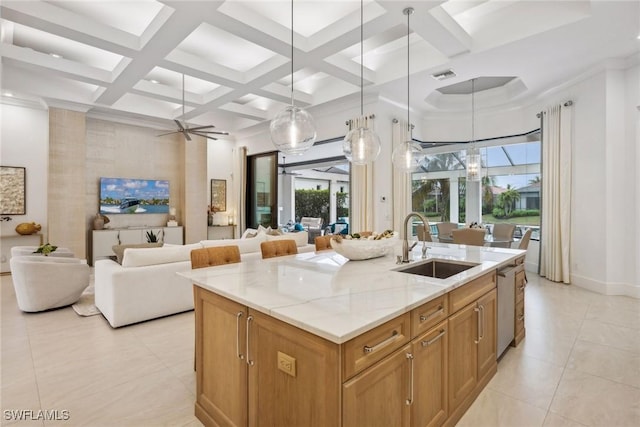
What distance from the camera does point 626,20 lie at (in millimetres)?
3631

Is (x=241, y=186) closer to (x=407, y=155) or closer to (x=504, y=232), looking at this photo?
(x=407, y=155)

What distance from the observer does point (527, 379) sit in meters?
2.56

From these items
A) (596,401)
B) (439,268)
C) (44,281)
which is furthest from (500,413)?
(44,281)

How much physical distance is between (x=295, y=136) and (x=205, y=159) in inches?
244

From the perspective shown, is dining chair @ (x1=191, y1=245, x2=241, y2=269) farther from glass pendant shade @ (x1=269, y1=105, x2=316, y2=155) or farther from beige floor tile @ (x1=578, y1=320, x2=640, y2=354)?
beige floor tile @ (x1=578, y1=320, x2=640, y2=354)

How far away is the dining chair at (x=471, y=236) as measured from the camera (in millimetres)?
5145

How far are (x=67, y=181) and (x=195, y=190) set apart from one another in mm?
2615

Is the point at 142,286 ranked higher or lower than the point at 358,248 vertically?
lower

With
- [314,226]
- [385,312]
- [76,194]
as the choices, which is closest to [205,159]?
[76,194]

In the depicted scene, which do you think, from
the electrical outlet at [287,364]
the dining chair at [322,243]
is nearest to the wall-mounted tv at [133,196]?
the dining chair at [322,243]

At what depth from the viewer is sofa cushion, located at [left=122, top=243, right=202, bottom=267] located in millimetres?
3705

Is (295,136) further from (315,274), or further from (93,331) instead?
(93,331)

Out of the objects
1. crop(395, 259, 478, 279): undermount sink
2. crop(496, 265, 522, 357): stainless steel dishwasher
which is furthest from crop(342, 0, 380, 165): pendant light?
crop(496, 265, 522, 357): stainless steel dishwasher

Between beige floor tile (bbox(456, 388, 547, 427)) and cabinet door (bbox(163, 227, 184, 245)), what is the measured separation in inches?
292
